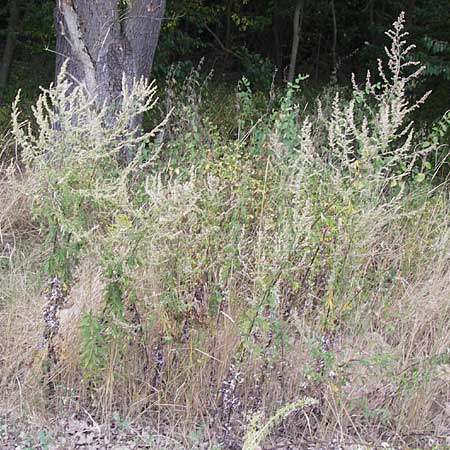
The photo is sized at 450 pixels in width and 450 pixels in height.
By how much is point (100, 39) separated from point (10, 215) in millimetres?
1599

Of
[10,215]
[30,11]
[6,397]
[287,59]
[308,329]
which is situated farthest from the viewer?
[287,59]

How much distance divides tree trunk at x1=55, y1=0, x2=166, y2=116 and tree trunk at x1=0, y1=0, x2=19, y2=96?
4656 mm

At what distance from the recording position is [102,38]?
5.57m

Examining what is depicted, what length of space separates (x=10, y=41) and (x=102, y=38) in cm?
513

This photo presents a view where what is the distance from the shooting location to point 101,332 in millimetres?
3070

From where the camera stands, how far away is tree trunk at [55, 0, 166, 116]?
5.53 meters

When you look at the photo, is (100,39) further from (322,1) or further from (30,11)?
(322,1)

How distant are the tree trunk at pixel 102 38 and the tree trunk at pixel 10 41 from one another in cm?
466

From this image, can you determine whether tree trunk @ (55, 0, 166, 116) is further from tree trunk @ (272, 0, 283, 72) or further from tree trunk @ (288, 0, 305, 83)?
tree trunk @ (272, 0, 283, 72)

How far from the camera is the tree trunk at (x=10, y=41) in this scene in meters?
10.0

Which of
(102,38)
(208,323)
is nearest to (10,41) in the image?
(102,38)

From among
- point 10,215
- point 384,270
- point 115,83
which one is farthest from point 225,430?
point 115,83

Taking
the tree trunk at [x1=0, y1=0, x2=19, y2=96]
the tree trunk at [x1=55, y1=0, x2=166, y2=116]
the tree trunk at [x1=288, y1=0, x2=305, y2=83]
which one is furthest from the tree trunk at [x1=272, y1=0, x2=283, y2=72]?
the tree trunk at [x1=55, y1=0, x2=166, y2=116]

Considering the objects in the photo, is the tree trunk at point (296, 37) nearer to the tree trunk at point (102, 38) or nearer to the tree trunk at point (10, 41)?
the tree trunk at point (10, 41)
